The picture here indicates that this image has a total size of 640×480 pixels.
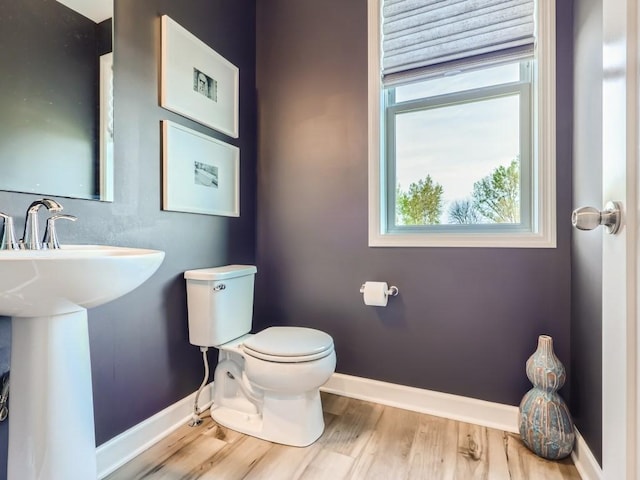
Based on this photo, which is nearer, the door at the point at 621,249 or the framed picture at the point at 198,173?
the door at the point at 621,249

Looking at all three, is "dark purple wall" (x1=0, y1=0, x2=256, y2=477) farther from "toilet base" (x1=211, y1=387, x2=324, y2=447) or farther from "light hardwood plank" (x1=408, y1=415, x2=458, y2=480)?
"light hardwood plank" (x1=408, y1=415, x2=458, y2=480)

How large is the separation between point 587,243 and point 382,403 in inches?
47.5

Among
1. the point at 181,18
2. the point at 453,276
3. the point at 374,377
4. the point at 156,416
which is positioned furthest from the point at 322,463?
the point at 181,18

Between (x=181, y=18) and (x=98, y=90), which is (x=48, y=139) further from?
(x=181, y=18)

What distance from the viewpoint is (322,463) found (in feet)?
4.27

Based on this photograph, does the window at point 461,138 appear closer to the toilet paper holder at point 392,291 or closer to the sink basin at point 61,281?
the toilet paper holder at point 392,291

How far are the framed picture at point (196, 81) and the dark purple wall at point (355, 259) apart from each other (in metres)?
0.28

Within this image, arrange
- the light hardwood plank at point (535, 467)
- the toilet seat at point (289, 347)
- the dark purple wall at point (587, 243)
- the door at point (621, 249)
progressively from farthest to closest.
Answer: the toilet seat at point (289, 347) → the light hardwood plank at point (535, 467) → the dark purple wall at point (587, 243) → the door at point (621, 249)

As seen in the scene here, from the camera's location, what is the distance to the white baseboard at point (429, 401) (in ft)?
5.06

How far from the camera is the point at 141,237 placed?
1.38 meters

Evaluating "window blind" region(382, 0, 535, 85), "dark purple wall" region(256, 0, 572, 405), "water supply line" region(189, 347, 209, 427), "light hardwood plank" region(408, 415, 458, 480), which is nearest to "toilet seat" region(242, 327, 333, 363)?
"water supply line" region(189, 347, 209, 427)

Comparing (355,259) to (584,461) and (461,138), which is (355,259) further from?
(584,461)

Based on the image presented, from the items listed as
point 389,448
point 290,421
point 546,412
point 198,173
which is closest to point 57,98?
point 198,173

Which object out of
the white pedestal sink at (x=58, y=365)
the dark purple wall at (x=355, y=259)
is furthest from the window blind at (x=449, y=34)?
the white pedestal sink at (x=58, y=365)
